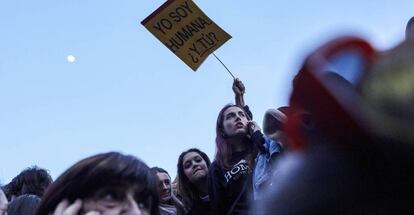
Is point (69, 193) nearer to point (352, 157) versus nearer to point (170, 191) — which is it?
point (352, 157)

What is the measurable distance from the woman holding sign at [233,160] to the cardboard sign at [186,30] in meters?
1.58

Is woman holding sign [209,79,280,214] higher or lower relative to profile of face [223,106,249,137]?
lower

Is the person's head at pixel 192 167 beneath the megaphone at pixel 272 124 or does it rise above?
beneath

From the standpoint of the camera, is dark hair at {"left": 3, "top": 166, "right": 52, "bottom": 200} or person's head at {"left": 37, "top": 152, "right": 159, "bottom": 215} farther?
dark hair at {"left": 3, "top": 166, "right": 52, "bottom": 200}

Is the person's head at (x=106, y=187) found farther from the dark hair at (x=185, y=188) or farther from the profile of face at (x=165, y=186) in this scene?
the profile of face at (x=165, y=186)

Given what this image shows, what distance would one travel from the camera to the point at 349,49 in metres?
0.92

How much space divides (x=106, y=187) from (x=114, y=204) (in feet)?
0.28

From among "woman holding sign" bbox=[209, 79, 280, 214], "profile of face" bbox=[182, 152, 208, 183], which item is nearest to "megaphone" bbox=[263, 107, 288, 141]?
"woman holding sign" bbox=[209, 79, 280, 214]

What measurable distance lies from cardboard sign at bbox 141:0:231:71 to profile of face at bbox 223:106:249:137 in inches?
62.0

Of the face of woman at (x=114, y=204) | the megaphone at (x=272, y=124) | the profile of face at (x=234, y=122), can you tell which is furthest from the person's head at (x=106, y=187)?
the profile of face at (x=234, y=122)

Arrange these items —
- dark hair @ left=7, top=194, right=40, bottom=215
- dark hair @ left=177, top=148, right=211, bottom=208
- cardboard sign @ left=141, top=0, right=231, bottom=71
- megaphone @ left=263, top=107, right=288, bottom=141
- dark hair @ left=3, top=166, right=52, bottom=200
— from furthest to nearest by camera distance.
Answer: cardboard sign @ left=141, top=0, right=231, bottom=71 → dark hair @ left=177, top=148, right=211, bottom=208 → dark hair @ left=3, top=166, right=52, bottom=200 → dark hair @ left=7, top=194, right=40, bottom=215 → megaphone @ left=263, top=107, right=288, bottom=141

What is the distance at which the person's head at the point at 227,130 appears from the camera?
4.86m

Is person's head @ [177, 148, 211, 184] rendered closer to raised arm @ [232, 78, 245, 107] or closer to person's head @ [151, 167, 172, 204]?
person's head @ [151, 167, 172, 204]

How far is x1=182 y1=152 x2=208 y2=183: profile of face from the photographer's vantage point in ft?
17.4
